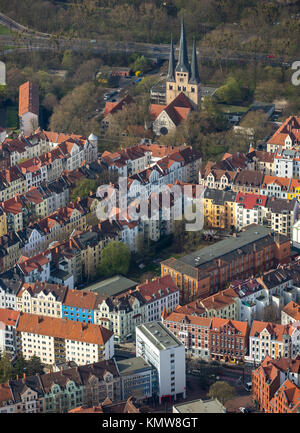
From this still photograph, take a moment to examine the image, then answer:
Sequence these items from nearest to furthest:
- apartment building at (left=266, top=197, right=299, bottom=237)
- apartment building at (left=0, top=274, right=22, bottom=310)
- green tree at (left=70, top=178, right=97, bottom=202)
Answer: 1. apartment building at (left=0, top=274, right=22, bottom=310)
2. apartment building at (left=266, top=197, right=299, bottom=237)
3. green tree at (left=70, top=178, right=97, bottom=202)

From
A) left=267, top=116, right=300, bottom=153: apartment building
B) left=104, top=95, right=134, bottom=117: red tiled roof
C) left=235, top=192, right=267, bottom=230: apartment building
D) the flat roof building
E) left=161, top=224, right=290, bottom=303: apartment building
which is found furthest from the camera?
left=104, top=95, right=134, bottom=117: red tiled roof

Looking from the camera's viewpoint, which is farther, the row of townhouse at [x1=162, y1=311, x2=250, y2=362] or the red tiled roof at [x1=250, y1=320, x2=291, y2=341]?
the row of townhouse at [x1=162, y1=311, x2=250, y2=362]

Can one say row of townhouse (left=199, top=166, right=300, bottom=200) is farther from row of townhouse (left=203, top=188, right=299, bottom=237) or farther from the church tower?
the church tower

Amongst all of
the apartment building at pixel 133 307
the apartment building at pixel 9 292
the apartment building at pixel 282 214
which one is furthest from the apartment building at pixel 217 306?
the apartment building at pixel 282 214

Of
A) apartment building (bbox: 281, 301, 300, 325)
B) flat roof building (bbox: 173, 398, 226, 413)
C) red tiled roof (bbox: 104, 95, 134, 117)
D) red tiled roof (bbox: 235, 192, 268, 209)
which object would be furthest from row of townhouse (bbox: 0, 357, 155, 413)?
red tiled roof (bbox: 104, 95, 134, 117)

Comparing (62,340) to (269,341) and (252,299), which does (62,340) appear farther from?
(252,299)

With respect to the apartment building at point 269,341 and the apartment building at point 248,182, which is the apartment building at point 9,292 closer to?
the apartment building at point 269,341

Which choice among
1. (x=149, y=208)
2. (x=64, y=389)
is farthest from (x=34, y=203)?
(x=64, y=389)
